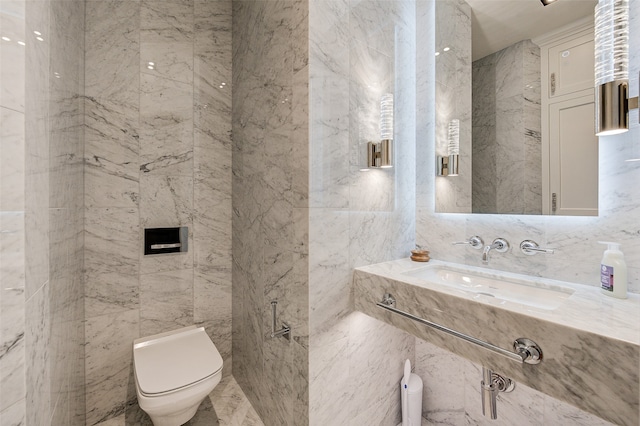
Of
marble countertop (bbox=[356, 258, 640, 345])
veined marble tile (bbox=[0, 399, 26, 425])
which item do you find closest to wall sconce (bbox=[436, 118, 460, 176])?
marble countertop (bbox=[356, 258, 640, 345])

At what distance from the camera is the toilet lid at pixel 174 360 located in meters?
1.32

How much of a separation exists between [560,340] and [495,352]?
0.61 ft

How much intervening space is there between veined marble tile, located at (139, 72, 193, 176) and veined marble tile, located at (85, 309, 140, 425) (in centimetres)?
99

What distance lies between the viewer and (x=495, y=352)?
2.85ft

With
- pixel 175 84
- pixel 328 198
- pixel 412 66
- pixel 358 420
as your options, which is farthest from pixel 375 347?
pixel 175 84

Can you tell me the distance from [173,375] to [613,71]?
7.51 feet

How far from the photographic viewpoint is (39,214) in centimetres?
→ 89

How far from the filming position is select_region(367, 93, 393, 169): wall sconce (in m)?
1.42

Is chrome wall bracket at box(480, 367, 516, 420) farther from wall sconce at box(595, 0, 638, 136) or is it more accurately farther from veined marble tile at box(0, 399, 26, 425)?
veined marble tile at box(0, 399, 26, 425)

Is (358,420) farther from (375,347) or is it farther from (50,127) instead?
(50,127)

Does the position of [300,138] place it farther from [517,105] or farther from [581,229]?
[581,229]

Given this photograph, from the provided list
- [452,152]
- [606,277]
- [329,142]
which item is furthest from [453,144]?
[606,277]

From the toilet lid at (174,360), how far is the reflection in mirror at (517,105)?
5.34ft

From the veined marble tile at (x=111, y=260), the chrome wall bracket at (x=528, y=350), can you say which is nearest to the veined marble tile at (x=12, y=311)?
the veined marble tile at (x=111, y=260)
